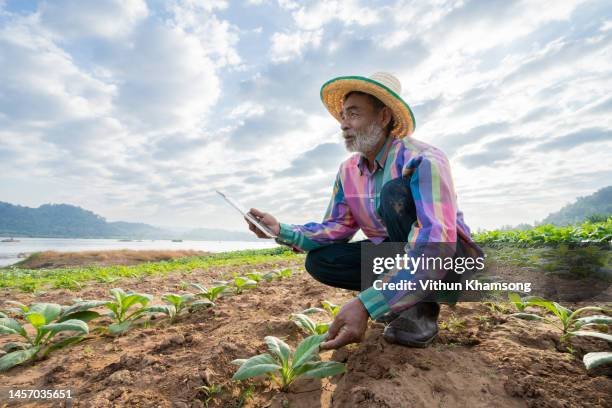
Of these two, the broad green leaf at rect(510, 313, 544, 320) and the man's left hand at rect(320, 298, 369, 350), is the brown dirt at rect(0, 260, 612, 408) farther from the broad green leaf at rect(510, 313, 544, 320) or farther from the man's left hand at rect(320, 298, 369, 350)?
the man's left hand at rect(320, 298, 369, 350)

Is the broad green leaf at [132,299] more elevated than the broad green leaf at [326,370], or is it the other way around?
the broad green leaf at [132,299]

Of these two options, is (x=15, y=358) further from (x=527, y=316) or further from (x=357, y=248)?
(x=527, y=316)

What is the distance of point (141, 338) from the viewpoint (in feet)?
7.84

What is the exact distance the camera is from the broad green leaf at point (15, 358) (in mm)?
1912

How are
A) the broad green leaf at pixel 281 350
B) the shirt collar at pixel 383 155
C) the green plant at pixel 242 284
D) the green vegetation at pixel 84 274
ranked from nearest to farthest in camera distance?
1. the broad green leaf at pixel 281 350
2. the shirt collar at pixel 383 155
3. the green plant at pixel 242 284
4. the green vegetation at pixel 84 274

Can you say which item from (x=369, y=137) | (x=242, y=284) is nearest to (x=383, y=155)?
(x=369, y=137)

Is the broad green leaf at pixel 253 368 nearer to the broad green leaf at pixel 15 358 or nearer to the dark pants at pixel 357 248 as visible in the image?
the dark pants at pixel 357 248

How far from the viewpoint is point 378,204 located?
8.07 feet

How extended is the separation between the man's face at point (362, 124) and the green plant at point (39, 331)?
6.90 feet

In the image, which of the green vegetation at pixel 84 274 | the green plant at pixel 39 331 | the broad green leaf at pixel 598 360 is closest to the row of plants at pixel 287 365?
the broad green leaf at pixel 598 360

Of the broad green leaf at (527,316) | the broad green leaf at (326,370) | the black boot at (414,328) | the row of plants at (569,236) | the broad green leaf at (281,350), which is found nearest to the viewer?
the broad green leaf at (326,370)

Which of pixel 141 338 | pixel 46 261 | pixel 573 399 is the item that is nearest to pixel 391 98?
pixel 573 399

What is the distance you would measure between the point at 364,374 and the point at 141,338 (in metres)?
1.61

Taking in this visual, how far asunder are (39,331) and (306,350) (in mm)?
1771
